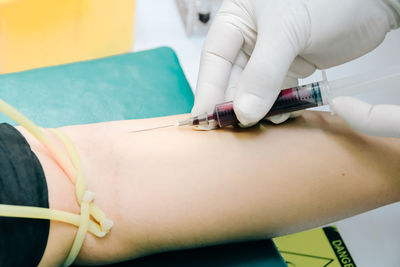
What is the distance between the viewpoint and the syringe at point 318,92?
0.72 m

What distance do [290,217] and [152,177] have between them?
0.92ft

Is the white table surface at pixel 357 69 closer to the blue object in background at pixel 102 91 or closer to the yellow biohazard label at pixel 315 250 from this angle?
the yellow biohazard label at pixel 315 250

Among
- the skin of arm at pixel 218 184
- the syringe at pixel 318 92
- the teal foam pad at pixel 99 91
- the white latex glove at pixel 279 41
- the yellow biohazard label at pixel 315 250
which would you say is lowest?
the yellow biohazard label at pixel 315 250

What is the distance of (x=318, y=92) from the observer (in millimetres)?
728

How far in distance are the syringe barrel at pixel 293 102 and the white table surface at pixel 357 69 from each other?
0.62 meters

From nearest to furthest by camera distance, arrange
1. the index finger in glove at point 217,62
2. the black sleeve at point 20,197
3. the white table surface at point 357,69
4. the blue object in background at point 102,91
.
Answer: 1. the black sleeve at point 20,197
2. the index finger in glove at point 217,62
3. the blue object in background at point 102,91
4. the white table surface at point 357,69

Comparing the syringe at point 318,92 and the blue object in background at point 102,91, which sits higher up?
the blue object in background at point 102,91

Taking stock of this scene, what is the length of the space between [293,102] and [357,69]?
756 mm

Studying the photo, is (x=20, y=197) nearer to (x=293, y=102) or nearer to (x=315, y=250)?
(x=293, y=102)

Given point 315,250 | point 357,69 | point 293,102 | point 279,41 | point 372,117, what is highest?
point 357,69

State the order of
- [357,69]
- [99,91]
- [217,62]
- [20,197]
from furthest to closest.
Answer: [357,69]
[99,91]
[217,62]
[20,197]

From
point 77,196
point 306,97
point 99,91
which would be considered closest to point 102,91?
point 99,91

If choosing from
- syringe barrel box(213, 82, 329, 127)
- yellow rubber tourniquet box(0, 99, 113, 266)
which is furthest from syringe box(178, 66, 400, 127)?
yellow rubber tourniquet box(0, 99, 113, 266)

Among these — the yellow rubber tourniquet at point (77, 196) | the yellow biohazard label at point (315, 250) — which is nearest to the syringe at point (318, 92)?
the yellow rubber tourniquet at point (77, 196)
